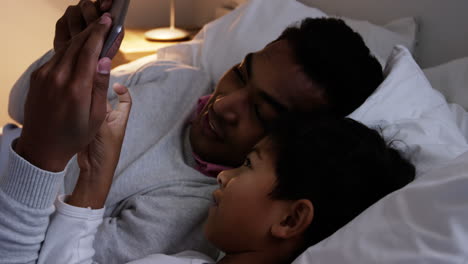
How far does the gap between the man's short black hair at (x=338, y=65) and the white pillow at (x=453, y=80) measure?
244mm

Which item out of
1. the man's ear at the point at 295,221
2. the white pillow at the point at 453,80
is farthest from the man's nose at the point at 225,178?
the white pillow at the point at 453,80

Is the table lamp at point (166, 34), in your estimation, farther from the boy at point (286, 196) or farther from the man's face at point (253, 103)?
the boy at point (286, 196)

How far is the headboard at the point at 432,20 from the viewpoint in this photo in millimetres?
1132

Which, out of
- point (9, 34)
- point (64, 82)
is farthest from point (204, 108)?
point (9, 34)

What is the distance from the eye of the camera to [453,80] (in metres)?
1.04

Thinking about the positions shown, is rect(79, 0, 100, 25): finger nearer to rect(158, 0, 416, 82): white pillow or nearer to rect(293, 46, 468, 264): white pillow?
rect(293, 46, 468, 264): white pillow

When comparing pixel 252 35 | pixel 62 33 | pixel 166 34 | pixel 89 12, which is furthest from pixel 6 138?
pixel 166 34

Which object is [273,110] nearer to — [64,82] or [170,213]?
[170,213]

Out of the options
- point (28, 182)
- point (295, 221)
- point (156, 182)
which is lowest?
point (156, 182)

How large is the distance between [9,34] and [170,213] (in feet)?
4.36

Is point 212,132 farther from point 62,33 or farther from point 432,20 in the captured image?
point 432,20

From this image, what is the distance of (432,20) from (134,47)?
3.73 feet

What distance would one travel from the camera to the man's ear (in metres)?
0.61

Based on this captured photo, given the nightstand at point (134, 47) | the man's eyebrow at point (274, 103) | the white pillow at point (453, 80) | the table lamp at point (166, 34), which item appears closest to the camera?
the man's eyebrow at point (274, 103)
